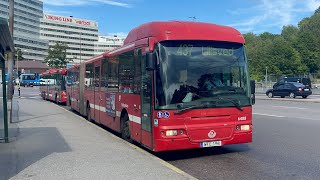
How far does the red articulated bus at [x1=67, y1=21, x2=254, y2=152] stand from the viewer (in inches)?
338

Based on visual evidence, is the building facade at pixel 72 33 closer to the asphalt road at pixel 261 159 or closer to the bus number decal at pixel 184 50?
the asphalt road at pixel 261 159

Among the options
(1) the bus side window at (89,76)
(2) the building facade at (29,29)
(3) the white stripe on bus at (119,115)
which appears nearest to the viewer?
(3) the white stripe on bus at (119,115)

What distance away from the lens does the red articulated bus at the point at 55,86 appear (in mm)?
→ 29175

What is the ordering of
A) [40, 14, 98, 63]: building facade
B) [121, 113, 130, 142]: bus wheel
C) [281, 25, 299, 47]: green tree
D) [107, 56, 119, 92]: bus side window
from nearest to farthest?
1. [121, 113, 130, 142]: bus wheel
2. [107, 56, 119, 92]: bus side window
3. [281, 25, 299, 47]: green tree
4. [40, 14, 98, 63]: building facade

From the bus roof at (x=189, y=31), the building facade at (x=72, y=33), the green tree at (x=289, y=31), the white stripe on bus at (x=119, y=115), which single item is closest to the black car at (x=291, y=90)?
the white stripe on bus at (x=119, y=115)

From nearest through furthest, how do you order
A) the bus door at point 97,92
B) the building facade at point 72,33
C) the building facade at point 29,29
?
1. the bus door at point 97,92
2. the building facade at point 29,29
3. the building facade at point 72,33

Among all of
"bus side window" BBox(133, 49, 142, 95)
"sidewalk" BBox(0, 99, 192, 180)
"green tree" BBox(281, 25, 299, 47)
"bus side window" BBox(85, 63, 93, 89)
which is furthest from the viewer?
"green tree" BBox(281, 25, 299, 47)

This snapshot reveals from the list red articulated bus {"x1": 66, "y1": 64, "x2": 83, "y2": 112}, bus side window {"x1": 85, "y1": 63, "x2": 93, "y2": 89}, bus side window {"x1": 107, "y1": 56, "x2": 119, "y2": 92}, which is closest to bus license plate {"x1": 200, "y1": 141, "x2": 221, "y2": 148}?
bus side window {"x1": 107, "y1": 56, "x2": 119, "y2": 92}

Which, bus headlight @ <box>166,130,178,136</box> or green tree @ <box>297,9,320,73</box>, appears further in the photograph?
green tree @ <box>297,9,320,73</box>

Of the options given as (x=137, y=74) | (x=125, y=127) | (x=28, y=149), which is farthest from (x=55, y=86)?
(x=137, y=74)

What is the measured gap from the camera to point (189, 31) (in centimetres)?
902

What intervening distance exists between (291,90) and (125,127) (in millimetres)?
30772

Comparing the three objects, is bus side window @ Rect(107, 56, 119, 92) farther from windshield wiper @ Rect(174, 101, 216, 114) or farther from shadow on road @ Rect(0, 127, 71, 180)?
windshield wiper @ Rect(174, 101, 216, 114)

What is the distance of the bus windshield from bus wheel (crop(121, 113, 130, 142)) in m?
2.71
